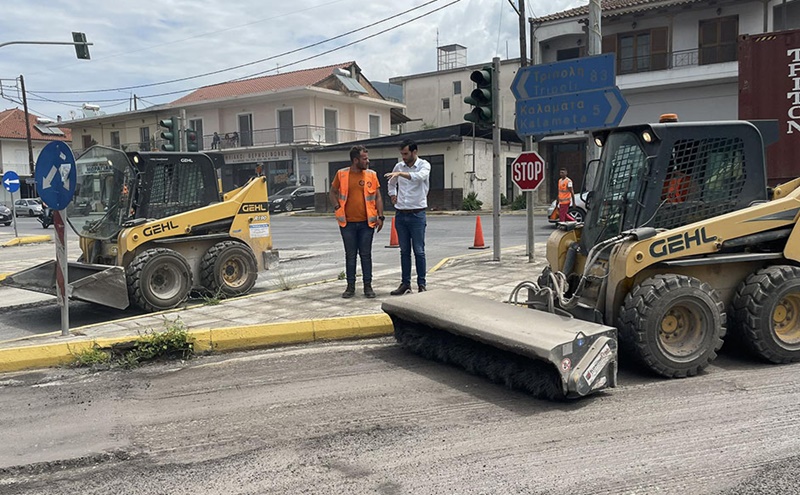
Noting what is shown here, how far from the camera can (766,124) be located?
571 centimetres

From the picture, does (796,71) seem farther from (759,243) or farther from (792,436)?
(792,436)

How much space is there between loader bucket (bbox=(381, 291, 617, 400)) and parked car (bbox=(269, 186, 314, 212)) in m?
32.3

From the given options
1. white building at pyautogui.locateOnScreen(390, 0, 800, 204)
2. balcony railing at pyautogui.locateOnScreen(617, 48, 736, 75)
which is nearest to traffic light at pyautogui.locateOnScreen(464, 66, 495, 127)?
white building at pyautogui.locateOnScreen(390, 0, 800, 204)

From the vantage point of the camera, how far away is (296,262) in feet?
44.0

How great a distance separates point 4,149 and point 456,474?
67.4 meters

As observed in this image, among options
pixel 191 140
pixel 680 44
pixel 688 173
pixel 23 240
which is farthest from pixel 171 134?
pixel 680 44

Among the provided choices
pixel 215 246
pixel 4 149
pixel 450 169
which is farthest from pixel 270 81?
pixel 215 246

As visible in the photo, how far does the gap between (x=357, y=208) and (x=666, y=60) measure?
26567 mm

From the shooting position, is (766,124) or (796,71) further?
(796,71)

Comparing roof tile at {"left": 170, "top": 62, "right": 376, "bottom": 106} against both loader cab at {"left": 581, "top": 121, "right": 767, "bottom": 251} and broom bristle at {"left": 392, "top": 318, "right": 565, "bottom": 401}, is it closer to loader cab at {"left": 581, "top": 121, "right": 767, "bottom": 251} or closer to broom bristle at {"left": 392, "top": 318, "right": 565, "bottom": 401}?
broom bristle at {"left": 392, "top": 318, "right": 565, "bottom": 401}

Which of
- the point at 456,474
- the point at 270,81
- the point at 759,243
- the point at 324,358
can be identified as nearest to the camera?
the point at 456,474

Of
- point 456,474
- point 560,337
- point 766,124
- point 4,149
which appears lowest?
point 456,474

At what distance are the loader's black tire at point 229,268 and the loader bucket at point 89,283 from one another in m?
1.26

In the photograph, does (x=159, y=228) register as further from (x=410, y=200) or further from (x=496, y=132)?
(x=496, y=132)
